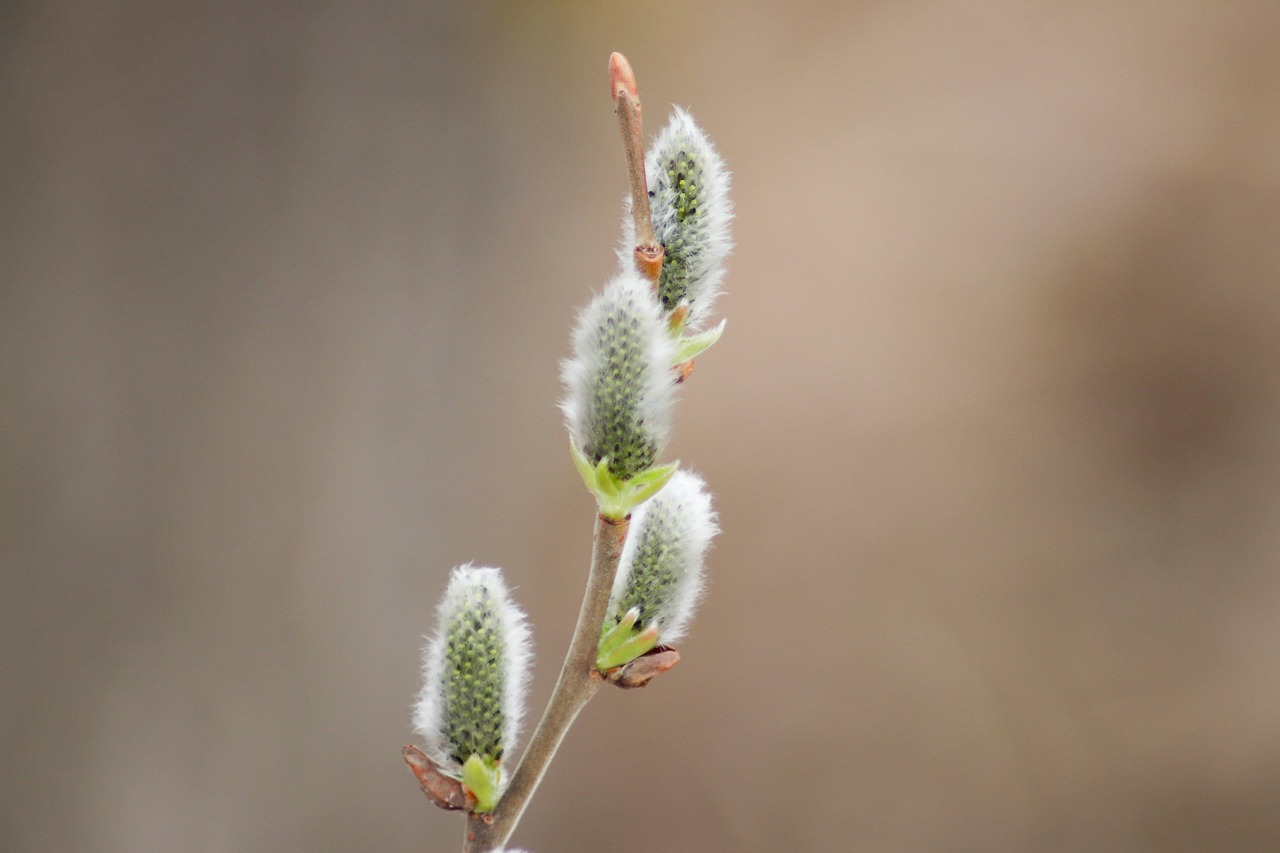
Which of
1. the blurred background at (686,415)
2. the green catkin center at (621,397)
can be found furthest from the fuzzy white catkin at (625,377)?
the blurred background at (686,415)

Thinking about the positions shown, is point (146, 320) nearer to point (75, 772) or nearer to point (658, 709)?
point (75, 772)

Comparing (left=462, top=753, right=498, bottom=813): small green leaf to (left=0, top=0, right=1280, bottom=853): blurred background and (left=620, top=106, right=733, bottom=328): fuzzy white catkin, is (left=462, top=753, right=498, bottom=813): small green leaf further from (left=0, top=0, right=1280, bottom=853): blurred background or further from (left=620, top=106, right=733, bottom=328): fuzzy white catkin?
(left=0, top=0, right=1280, bottom=853): blurred background

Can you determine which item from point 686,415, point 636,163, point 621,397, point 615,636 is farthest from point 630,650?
point 686,415

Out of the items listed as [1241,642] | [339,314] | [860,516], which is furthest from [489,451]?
[1241,642]

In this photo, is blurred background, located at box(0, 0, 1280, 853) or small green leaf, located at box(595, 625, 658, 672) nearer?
small green leaf, located at box(595, 625, 658, 672)

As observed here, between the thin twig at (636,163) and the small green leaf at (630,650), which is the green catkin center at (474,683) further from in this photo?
the thin twig at (636,163)

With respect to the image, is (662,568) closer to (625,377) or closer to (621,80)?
(625,377)

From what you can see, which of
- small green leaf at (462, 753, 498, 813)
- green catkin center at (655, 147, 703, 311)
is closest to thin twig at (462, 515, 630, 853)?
small green leaf at (462, 753, 498, 813)
